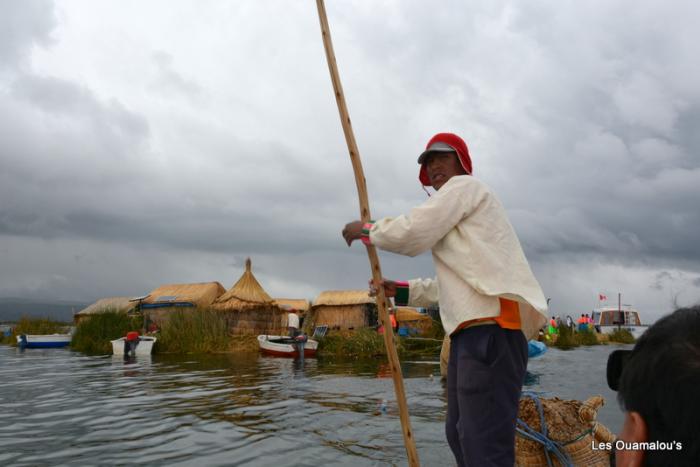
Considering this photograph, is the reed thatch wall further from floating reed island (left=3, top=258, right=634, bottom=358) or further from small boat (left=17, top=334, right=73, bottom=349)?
small boat (left=17, top=334, right=73, bottom=349)

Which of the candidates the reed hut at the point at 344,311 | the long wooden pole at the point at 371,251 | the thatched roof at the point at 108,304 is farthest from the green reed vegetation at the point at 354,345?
the long wooden pole at the point at 371,251

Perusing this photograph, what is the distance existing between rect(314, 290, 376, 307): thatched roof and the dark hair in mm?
29564

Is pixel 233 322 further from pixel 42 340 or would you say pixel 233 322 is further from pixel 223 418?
pixel 223 418

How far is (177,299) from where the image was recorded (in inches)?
1179

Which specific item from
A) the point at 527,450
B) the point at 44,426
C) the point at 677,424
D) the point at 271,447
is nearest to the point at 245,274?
the point at 44,426

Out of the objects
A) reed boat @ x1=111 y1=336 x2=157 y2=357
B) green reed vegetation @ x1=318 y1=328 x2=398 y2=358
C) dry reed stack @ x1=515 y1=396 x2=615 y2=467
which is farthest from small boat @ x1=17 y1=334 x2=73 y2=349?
dry reed stack @ x1=515 y1=396 x2=615 y2=467

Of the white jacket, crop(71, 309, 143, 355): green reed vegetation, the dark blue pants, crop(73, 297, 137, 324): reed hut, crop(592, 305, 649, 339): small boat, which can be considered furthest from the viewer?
crop(592, 305, 649, 339): small boat

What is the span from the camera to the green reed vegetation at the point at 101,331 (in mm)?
25203

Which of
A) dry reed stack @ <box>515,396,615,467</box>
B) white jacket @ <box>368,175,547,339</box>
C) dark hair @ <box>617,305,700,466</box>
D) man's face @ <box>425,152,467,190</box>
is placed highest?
man's face @ <box>425,152,467,190</box>

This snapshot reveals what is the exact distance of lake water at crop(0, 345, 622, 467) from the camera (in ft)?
17.8

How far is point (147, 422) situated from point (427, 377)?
26.8 ft

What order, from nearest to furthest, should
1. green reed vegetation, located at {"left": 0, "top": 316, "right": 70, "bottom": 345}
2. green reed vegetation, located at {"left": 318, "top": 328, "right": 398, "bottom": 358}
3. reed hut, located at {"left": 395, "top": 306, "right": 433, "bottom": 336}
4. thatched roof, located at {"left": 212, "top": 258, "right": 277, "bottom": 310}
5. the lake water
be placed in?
the lake water < green reed vegetation, located at {"left": 318, "top": 328, "right": 398, "bottom": 358} < thatched roof, located at {"left": 212, "top": 258, "right": 277, "bottom": 310} < reed hut, located at {"left": 395, "top": 306, "right": 433, "bottom": 336} < green reed vegetation, located at {"left": 0, "top": 316, "right": 70, "bottom": 345}

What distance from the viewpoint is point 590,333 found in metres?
34.8

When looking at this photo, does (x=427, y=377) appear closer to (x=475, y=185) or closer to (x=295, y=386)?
(x=295, y=386)
